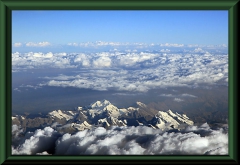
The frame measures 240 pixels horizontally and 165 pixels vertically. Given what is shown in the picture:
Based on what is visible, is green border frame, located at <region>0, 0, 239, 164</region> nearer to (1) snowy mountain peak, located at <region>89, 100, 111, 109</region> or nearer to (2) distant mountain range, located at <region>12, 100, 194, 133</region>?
(2) distant mountain range, located at <region>12, 100, 194, 133</region>

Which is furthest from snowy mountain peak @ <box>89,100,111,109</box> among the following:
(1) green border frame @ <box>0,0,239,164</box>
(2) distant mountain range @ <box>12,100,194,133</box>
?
(1) green border frame @ <box>0,0,239,164</box>

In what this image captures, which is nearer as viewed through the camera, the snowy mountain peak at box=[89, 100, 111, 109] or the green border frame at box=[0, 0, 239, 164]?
the green border frame at box=[0, 0, 239, 164]

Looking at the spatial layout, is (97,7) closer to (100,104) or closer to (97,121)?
(97,121)

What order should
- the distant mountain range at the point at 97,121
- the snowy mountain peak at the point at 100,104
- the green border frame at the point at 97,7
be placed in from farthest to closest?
1. the snowy mountain peak at the point at 100,104
2. the distant mountain range at the point at 97,121
3. the green border frame at the point at 97,7

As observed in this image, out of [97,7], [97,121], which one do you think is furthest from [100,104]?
[97,7]

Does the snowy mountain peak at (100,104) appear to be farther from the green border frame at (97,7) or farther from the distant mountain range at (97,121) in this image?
the green border frame at (97,7)

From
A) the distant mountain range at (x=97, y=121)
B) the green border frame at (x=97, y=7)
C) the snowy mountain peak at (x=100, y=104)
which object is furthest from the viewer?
the snowy mountain peak at (x=100, y=104)

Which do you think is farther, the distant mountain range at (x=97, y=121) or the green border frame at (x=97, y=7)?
the distant mountain range at (x=97, y=121)

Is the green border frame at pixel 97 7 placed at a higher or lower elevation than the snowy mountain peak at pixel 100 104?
higher

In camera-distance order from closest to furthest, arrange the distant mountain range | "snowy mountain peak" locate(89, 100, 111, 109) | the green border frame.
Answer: the green border frame
the distant mountain range
"snowy mountain peak" locate(89, 100, 111, 109)

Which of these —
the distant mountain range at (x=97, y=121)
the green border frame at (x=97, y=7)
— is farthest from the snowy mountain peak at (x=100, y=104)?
the green border frame at (x=97, y=7)
